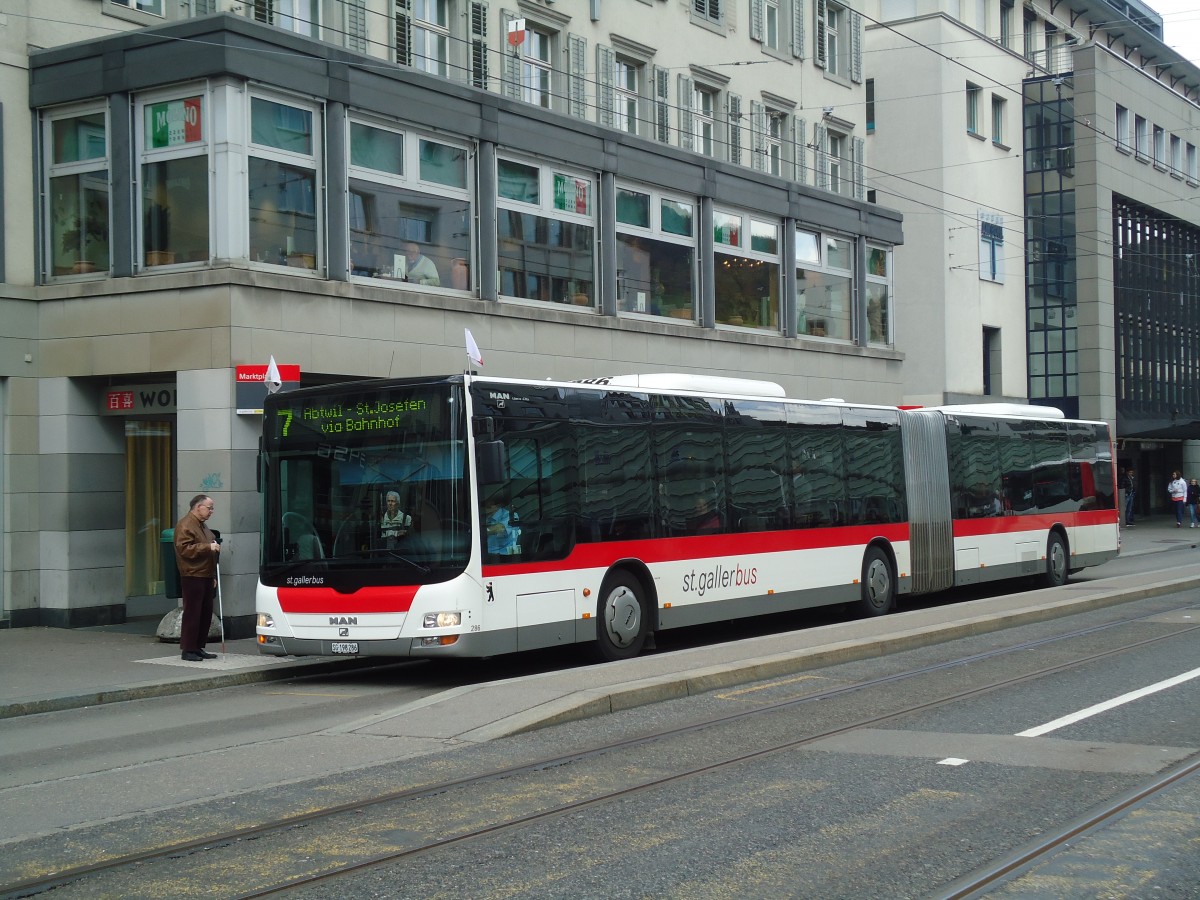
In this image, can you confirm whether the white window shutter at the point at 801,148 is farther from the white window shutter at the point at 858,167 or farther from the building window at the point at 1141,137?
the building window at the point at 1141,137

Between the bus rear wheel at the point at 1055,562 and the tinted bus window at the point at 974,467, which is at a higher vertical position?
the tinted bus window at the point at 974,467

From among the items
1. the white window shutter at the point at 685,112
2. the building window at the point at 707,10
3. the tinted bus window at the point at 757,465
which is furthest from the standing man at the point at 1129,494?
the tinted bus window at the point at 757,465

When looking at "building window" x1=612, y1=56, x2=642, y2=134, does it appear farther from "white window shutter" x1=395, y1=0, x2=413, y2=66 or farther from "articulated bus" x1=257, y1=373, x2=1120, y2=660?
"articulated bus" x1=257, y1=373, x2=1120, y2=660

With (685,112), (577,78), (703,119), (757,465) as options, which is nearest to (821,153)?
(703,119)

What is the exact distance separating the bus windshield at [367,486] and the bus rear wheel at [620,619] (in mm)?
2173

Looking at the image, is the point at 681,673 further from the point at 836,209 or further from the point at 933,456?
the point at 836,209

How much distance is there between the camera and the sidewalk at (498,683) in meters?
10.4

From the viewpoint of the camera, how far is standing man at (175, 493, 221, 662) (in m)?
14.6

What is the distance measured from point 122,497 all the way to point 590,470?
26.0 ft

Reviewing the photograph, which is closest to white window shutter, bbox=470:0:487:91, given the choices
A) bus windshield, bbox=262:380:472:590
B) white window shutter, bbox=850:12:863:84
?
bus windshield, bbox=262:380:472:590

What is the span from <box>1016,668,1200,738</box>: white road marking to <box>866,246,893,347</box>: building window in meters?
19.0

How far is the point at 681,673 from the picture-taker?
39.1 feet

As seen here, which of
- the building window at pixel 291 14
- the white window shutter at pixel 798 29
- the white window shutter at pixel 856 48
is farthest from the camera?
the white window shutter at pixel 856 48

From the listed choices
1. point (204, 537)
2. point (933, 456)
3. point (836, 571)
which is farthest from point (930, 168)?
point (204, 537)
